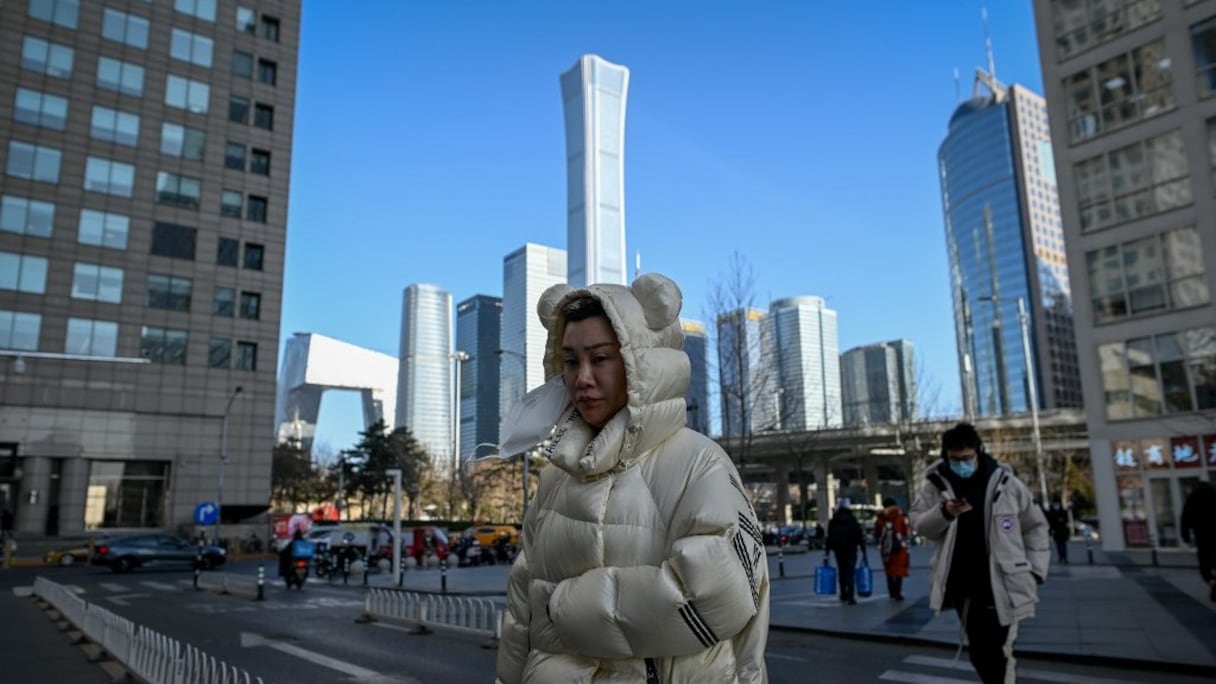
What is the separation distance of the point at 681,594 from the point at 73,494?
46.9m

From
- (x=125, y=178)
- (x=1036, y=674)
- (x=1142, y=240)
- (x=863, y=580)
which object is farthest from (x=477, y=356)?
(x=1036, y=674)

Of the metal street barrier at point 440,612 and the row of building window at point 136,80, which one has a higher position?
the row of building window at point 136,80

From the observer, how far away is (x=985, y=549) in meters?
5.21

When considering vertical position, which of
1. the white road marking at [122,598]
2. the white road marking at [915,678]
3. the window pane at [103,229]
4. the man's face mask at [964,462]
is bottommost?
the white road marking at [122,598]

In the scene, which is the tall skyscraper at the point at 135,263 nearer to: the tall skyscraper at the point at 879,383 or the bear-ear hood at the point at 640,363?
the tall skyscraper at the point at 879,383

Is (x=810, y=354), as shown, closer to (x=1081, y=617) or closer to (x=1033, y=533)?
Answer: (x=1081, y=617)

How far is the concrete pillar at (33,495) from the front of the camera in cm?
3762

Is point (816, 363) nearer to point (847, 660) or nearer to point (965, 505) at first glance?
point (847, 660)

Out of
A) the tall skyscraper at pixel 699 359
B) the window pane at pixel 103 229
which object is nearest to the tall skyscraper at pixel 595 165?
the tall skyscraper at pixel 699 359

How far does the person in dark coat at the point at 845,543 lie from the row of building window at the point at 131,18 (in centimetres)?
4827

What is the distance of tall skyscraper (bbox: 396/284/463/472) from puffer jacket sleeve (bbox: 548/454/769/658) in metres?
62.7

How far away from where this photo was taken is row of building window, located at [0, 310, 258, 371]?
3903cm

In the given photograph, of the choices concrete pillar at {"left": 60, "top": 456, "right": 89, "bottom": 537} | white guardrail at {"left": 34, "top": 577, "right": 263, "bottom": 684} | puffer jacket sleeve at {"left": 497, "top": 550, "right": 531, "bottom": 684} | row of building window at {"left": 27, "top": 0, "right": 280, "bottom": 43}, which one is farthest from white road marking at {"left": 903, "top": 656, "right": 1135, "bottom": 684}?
row of building window at {"left": 27, "top": 0, "right": 280, "bottom": 43}

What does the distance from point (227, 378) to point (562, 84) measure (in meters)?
49.2
